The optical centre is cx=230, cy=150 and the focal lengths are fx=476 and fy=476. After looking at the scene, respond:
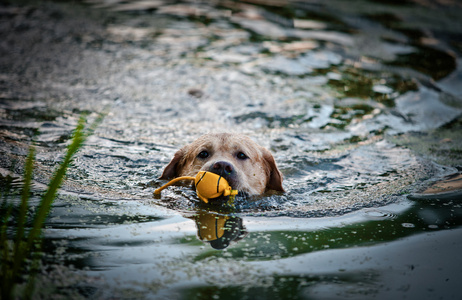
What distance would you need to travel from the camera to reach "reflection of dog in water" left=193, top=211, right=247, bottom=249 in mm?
3842

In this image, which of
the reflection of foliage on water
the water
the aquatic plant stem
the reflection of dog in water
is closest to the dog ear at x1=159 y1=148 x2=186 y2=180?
the water

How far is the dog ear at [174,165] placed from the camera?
5926 mm

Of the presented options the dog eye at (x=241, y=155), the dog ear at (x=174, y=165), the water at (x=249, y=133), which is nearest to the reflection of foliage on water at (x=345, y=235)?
the water at (x=249, y=133)

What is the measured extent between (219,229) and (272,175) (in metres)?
1.98

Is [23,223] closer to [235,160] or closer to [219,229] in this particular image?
[219,229]

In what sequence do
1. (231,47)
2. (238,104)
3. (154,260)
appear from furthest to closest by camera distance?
(231,47) → (238,104) → (154,260)

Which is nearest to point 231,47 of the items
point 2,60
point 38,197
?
point 2,60

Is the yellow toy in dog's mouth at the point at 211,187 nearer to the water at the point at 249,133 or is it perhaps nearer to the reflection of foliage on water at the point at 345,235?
the water at the point at 249,133

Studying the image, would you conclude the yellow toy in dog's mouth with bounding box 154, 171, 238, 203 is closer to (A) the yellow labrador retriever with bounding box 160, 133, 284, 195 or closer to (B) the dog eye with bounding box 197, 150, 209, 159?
(A) the yellow labrador retriever with bounding box 160, 133, 284, 195

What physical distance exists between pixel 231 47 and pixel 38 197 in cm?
885

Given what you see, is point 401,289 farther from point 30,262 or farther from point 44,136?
point 44,136

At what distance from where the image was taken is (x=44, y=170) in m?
5.48

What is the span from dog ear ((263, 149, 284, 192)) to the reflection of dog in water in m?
1.47

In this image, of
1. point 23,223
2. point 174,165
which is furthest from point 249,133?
point 23,223
